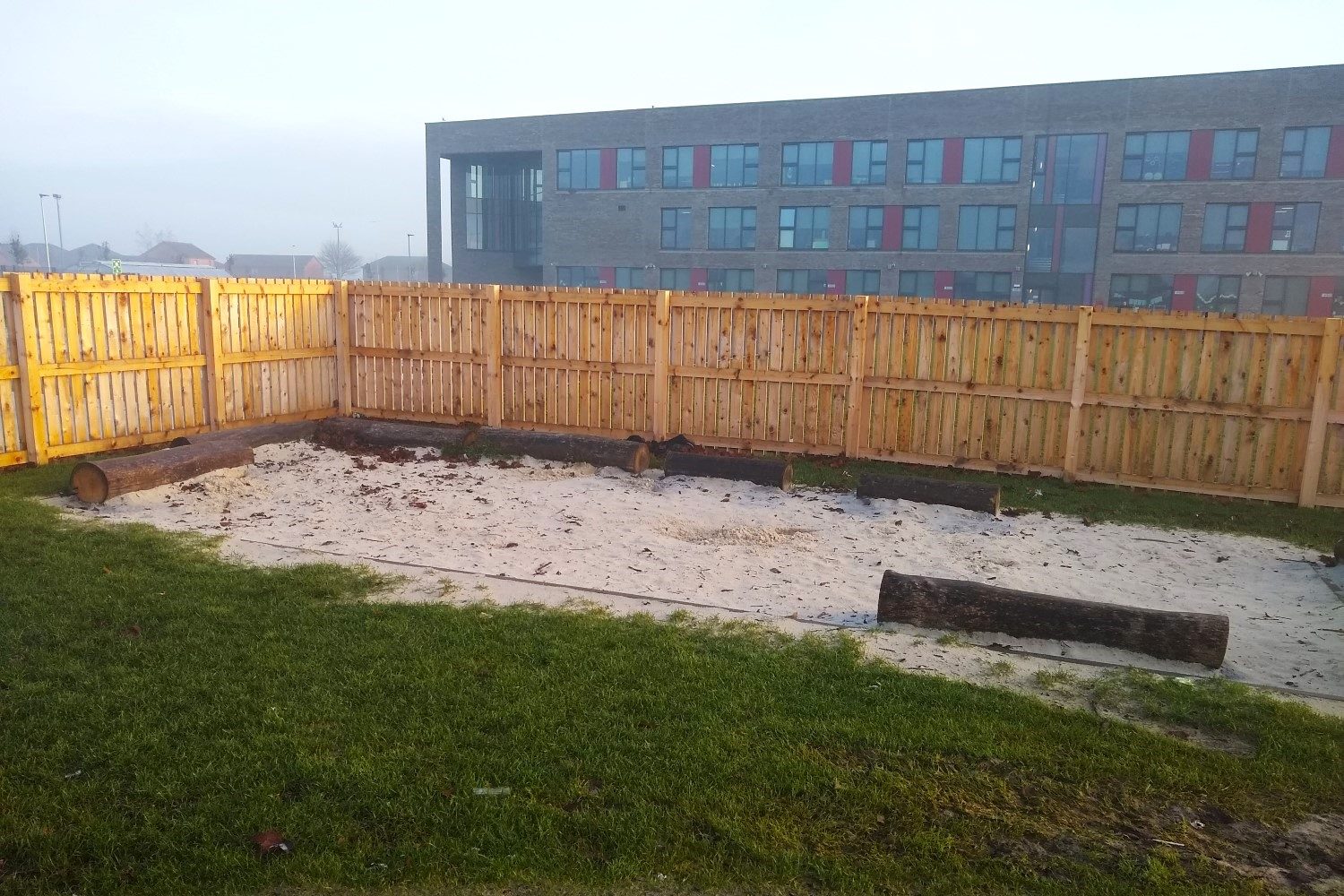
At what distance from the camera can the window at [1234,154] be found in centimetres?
4209

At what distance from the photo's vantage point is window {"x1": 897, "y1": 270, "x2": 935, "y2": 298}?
154 ft

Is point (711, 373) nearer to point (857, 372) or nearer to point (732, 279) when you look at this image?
point (857, 372)

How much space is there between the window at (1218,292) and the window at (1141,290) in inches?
51.9

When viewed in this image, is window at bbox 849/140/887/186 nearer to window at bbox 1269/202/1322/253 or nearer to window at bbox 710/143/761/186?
window at bbox 710/143/761/186

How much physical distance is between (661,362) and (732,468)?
240cm

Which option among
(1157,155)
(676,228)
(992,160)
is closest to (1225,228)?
(1157,155)

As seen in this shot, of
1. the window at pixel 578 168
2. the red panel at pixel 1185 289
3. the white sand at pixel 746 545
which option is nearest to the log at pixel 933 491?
the white sand at pixel 746 545

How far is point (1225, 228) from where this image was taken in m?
42.8

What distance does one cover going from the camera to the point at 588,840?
13.0 ft

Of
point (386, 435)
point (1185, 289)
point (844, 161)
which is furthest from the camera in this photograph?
point (844, 161)

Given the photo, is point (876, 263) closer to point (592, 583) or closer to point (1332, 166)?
point (1332, 166)

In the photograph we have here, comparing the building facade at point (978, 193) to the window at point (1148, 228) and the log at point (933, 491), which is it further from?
the log at point (933, 491)

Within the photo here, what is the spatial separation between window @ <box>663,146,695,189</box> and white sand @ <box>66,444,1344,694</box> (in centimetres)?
4186

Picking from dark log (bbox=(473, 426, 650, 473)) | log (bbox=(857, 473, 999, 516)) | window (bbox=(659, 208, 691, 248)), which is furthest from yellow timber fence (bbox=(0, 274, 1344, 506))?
window (bbox=(659, 208, 691, 248))
